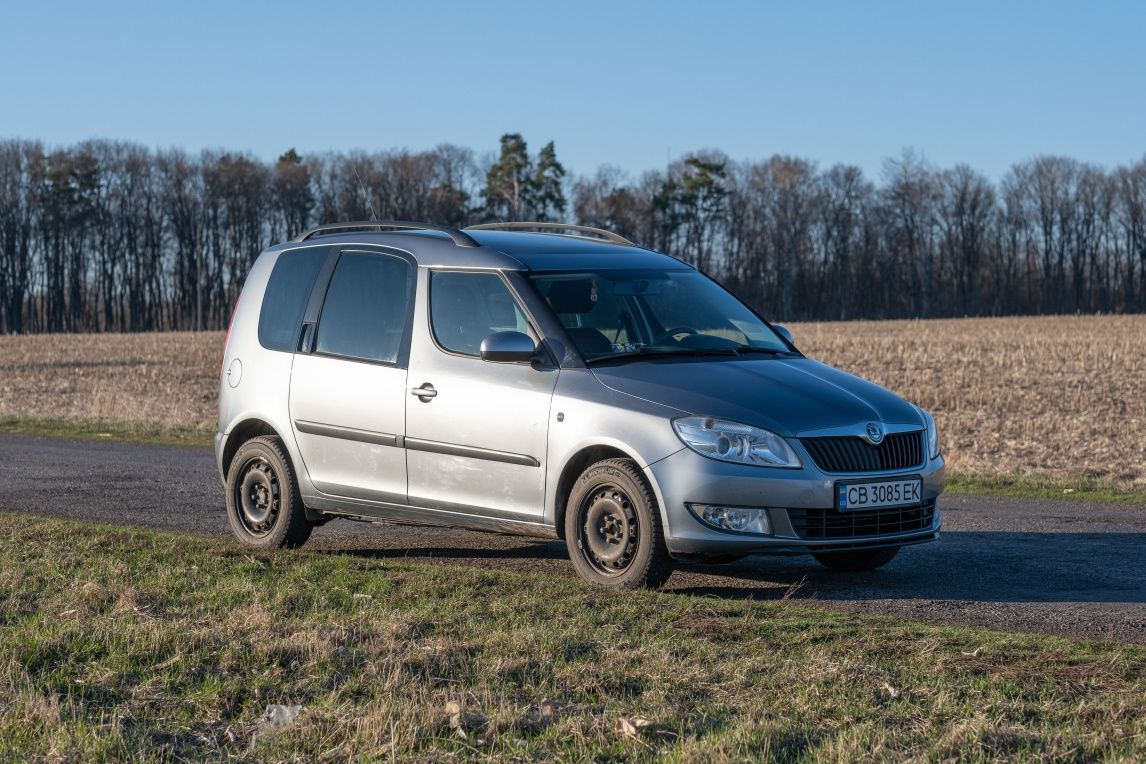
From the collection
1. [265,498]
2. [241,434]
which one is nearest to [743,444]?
[265,498]

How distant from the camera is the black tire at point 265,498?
359 inches

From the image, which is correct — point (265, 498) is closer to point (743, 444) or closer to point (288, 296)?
point (288, 296)

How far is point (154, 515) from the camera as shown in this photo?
10891 mm

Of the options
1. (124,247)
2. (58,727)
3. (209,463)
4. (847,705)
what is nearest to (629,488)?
(847,705)

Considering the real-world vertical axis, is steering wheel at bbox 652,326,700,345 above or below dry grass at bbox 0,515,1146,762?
above

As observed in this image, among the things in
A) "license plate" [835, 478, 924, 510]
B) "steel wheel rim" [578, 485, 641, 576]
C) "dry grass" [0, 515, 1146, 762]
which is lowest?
"dry grass" [0, 515, 1146, 762]

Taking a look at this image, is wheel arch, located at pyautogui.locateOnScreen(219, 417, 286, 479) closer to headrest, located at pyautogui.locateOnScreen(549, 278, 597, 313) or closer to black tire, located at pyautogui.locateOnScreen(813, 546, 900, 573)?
headrest, located at pyautogui.locateOnScreen(549, 278, 597, 313)

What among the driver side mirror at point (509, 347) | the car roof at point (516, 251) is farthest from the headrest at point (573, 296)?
the driver side mirror at point (509, 347)

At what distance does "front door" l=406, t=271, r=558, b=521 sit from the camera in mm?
7820

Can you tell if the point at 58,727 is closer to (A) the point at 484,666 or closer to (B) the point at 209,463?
(A) the point at 484,666

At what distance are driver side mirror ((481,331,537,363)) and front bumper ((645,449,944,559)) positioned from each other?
3.39 feet

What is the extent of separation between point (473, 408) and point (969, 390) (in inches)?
785

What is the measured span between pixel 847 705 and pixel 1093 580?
12.1 ft

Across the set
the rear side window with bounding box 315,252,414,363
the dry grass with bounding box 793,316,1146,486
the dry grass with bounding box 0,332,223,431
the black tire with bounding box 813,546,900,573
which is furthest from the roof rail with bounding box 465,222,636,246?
the dry grass with bounding box 0,332,223,431
